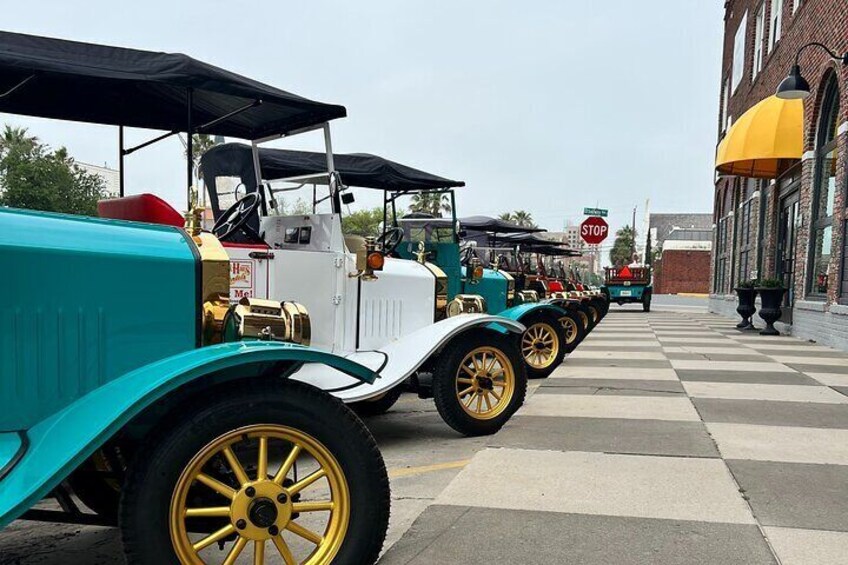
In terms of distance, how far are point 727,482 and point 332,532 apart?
2538 millimetres

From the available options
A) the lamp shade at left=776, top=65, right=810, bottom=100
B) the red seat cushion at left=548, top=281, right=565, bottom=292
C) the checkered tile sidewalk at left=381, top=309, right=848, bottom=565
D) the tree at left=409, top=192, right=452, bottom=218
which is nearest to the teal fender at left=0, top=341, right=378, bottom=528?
the checkered tile sidewalk at left=381, top=309, right=848, bottom=565

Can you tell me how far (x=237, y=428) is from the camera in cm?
216

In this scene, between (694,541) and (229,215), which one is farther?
(229,215)

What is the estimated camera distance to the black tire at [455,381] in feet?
15.6

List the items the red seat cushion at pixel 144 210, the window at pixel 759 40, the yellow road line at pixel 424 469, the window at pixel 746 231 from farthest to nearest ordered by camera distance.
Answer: the window at pixel 746 231 → the window at pixel 759 40 → the yellow road line at pixel 424 469 → the red seat cushion at pixel 144 210

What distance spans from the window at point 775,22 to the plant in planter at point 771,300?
6.64 metres

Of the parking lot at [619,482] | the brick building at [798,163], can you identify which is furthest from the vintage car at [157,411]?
the brick building at [798,163]

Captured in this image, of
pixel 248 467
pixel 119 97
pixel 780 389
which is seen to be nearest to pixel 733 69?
pixel 780 389

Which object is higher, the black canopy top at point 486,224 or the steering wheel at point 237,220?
the black canopy top at point 486,224

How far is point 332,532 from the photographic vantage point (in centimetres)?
231

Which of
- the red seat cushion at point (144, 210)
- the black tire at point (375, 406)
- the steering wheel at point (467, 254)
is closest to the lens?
the red seat cushion at point (144, 210)

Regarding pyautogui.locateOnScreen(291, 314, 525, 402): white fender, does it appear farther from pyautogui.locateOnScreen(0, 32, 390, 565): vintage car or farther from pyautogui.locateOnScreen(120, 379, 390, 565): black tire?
pyautogui.locateOnScreen(120, 379, 390, 565): black tire

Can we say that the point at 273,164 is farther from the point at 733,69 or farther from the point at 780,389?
the point at 733,69

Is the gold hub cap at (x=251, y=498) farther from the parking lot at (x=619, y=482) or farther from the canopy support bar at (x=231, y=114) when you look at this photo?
the canopy support bar at (x=231, y=114)
